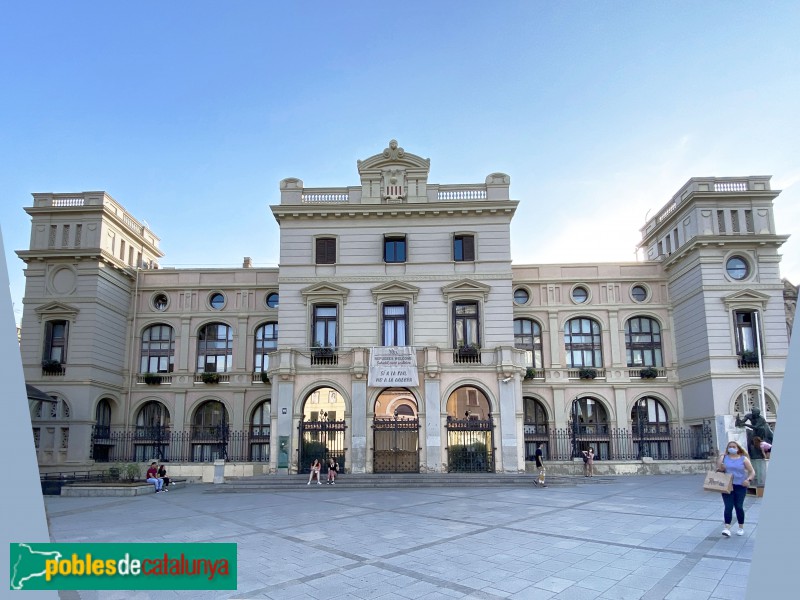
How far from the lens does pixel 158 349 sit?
36.6 metres

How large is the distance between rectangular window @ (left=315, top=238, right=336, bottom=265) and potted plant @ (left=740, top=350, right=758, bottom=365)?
73.1 feet

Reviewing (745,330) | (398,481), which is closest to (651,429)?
(745,330)

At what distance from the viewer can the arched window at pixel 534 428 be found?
35.3m

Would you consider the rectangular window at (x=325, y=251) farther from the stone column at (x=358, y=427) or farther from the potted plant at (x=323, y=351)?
the stone column at (x=358, y=427)

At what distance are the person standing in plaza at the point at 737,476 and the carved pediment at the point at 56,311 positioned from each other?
32658 mm

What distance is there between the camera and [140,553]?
25.6 feet

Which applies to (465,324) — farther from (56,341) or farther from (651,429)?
(56,341)

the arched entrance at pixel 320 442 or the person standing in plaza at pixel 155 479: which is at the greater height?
the arched entrance at pixel 320 442

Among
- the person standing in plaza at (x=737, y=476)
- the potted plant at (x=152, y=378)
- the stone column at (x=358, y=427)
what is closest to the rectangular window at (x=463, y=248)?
the stone column at (x=358, y=427)

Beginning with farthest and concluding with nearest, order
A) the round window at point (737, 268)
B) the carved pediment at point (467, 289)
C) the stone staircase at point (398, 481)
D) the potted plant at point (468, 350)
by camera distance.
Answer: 1. the round window at point (737, 268)
2. the carved pediment at point (467, 289)
3. the potted plant at point (468, 350)
4. the stone staircase at point (398, 481)

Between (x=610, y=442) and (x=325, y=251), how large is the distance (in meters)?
20.2

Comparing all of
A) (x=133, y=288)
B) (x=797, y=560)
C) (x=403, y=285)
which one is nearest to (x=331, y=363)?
(x=403, y=285)

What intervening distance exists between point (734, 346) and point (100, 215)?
3578cm

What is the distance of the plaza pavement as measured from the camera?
8.36 meters
